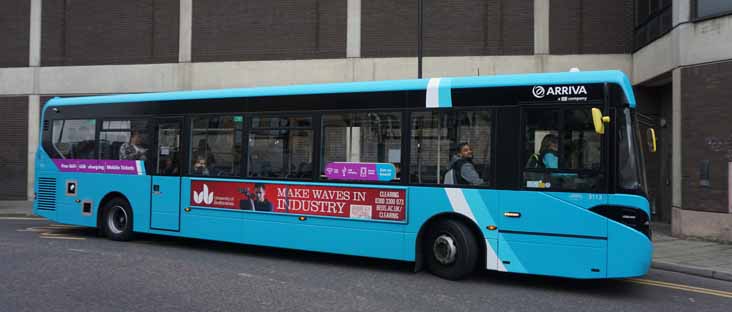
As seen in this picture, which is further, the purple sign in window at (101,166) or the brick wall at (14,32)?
the brick wall at (14,32)

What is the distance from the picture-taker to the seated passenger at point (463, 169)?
314 inches

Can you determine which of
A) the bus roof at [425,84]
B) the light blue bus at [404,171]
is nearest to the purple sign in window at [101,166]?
the light blue bus at [404,171]

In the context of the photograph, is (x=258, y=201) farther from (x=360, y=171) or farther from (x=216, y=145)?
(x=360, y=171)

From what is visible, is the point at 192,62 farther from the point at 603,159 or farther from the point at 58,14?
the point at 603,159

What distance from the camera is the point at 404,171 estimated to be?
27.6 feet

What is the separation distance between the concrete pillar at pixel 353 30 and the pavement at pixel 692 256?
33.4 ft

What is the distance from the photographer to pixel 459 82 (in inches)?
324

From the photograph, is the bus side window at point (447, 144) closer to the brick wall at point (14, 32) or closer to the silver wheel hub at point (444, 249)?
the silver wheel hub at point (444, 249)

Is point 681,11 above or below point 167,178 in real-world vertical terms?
above

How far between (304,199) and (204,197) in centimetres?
214

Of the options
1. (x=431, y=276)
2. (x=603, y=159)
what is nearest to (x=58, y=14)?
(x=431, y=276)

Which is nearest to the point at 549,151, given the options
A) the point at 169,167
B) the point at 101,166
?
the point at 169,167

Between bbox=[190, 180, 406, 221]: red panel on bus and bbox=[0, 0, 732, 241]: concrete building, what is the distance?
25.7 feet

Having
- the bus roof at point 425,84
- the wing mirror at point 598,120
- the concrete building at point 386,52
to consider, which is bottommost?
the wing mirror at point 598,120
